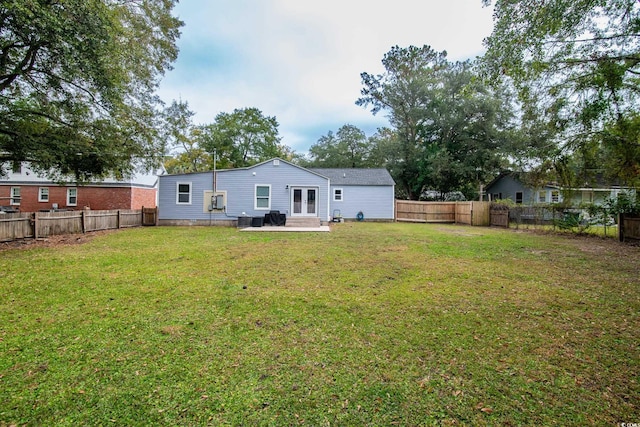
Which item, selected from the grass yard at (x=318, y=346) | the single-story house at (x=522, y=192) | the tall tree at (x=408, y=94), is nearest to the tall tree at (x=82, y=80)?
the grass yard at (x=318, y=346)

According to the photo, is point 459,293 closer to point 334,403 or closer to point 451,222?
point 334,403

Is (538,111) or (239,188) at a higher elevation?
(538,111)

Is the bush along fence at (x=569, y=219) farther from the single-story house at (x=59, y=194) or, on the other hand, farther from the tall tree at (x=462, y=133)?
the single-story house at (x=59, y=194)

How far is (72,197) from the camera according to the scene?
21.5m

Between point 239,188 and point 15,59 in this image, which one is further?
point 239,188

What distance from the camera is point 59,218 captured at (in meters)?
11.1

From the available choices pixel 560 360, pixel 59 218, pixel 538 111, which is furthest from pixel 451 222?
pixel 59 218

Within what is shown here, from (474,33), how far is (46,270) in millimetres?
14726

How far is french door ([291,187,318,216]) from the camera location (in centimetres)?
1599

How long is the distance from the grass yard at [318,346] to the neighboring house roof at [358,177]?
14614mm

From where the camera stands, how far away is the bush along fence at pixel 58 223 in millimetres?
9509

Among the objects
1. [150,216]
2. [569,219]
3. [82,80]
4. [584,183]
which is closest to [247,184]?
[150,216]

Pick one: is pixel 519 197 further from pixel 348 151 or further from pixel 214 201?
pixel 214 201

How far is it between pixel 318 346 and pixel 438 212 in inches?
744
